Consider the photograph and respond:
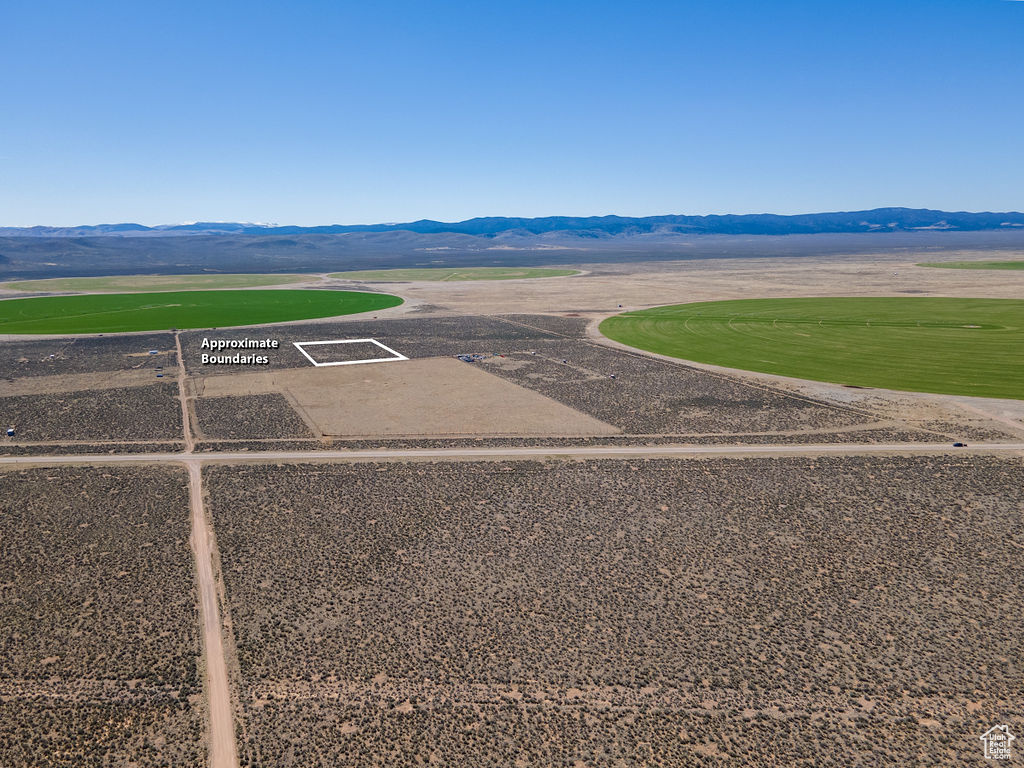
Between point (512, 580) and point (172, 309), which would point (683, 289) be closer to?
point (172, 309)

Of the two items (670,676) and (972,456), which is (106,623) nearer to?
(670,676)

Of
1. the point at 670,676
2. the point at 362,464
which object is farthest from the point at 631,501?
the point at 362,464

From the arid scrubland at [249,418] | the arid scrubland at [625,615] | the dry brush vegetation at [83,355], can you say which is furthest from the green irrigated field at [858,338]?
the dry brush vegetation at [83,355]

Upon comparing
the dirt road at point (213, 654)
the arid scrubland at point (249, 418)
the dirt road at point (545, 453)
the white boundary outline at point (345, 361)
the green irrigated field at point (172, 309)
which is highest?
the green irrigated field at point (172, 309)

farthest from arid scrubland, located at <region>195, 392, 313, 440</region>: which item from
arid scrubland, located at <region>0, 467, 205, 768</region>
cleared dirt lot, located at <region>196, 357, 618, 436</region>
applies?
arid scrubland, located at <region>0, 467, 205, 768</region>

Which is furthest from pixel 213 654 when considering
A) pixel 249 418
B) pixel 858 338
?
pixel 858 338

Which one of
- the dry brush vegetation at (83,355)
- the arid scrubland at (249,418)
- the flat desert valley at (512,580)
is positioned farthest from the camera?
the dry brush vegetation at (83,355)

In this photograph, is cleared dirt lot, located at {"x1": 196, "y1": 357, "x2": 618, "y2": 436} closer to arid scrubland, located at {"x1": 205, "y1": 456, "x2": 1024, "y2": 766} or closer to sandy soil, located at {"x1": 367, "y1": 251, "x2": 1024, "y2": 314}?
arid scrubland, located at {"x1": 205, "y1": 456, "x2": 1024, "y2": 766}

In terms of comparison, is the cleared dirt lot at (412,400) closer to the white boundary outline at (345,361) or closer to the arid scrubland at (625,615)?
the white boundary outline at (345,361)
